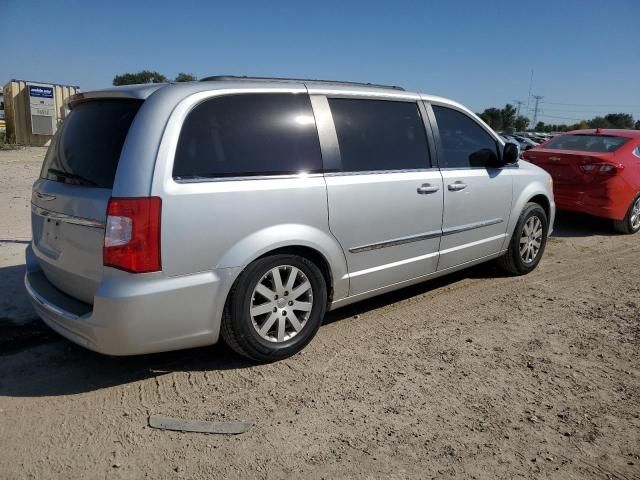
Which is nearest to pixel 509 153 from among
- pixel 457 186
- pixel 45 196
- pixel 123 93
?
pixel 457 186

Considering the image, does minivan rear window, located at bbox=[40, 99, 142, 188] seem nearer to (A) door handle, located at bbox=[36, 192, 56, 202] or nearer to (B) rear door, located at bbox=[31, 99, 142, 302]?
(B) rear door, located at bbox=[31, 99, 142, 302]

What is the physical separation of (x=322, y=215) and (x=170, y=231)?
3.47ft

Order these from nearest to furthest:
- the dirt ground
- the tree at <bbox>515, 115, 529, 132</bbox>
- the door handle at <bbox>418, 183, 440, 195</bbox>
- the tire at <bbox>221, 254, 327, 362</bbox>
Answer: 1. the dirt ground
2. the tire at <bbox>221, 254, 327, 362</bbox>
3. the door handle at <bbox>418, 183, 440, 195</bbox>
4. the tree at <bbox>515, 115, 529, 132</bbox>

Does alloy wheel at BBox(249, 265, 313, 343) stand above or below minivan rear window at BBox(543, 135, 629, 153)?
below

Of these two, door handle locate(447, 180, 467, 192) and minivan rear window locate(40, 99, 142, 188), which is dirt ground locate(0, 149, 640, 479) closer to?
door handle locate(447, 180, 467, 192)

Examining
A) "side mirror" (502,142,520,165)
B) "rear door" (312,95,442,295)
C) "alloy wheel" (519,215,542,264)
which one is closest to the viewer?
"rear door" (312,95,442,295)

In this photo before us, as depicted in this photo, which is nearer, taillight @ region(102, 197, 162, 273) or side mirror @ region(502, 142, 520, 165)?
taillight @ region(102, 197, 162, 273)

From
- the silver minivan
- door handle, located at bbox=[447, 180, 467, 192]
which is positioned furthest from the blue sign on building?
door handle, located at bbox=[447, 180, 467, 192]

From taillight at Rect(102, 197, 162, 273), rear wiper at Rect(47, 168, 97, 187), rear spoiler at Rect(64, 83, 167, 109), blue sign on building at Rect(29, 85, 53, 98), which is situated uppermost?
blue sign on building at Rect(29, 85, 53, 98)

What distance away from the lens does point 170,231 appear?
292cm

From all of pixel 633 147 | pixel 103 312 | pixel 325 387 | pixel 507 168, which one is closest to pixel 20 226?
pixel 103 312

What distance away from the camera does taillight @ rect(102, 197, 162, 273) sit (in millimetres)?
2859

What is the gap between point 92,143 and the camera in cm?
324

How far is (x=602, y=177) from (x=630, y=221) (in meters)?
0.99
